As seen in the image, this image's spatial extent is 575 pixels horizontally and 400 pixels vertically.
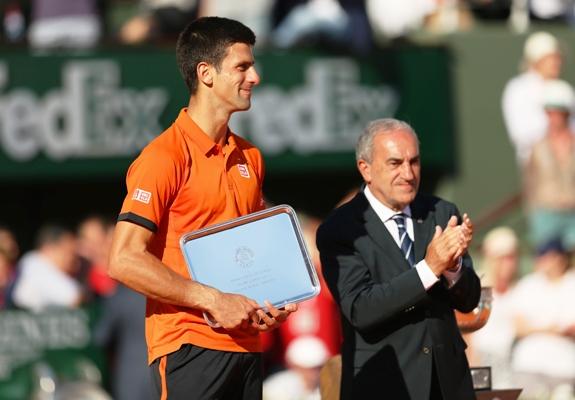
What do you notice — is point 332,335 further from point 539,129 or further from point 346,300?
point 346,300

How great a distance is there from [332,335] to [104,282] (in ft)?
6.66

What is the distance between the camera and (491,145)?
13.6 m

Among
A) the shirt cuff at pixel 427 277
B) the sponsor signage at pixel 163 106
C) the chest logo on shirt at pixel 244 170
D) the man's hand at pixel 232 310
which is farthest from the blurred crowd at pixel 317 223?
the man's hand at pixel 232 310

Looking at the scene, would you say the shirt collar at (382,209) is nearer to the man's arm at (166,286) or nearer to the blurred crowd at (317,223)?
the man's arm at (166,286)

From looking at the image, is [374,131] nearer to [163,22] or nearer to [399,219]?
[399,219]

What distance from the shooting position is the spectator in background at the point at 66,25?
40.9 feet

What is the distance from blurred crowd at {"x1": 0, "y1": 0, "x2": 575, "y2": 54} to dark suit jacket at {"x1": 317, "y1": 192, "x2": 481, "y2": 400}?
7219 mm

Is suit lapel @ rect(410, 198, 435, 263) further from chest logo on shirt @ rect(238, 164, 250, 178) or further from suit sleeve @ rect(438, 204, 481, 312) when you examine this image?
chest logo on shirt @ rect(238, 164, 250, 178)

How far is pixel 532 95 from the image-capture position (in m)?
12.4

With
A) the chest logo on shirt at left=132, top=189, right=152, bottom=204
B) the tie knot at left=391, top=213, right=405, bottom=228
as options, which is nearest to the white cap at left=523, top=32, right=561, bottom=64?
the tie knot at left=391, top=213, right=405, bottom=228

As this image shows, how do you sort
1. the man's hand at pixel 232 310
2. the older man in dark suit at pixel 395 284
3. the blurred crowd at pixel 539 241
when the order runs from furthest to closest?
1. the blurred crowd at pixel 539 241
2. the older man in dark suit at pixel 395 284
3. the man's hand at pixel 232 310

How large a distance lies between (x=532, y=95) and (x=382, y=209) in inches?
272

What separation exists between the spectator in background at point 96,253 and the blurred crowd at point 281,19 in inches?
63.0

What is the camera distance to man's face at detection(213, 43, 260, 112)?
5105mm
